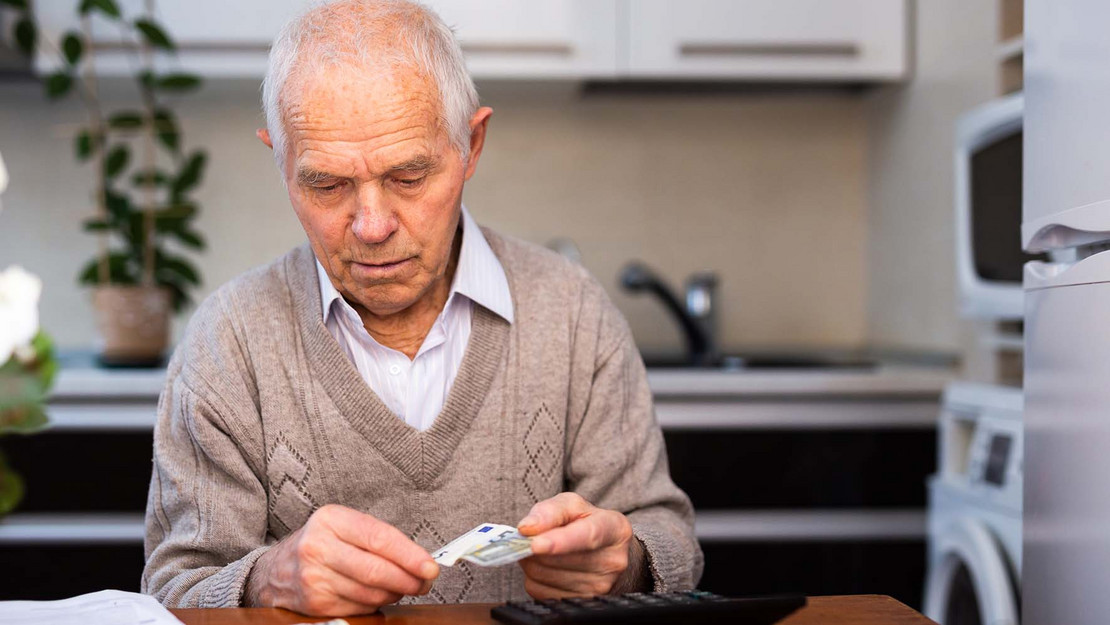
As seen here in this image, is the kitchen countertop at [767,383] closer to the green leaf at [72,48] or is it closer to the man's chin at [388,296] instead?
the green leaf at [72,48]

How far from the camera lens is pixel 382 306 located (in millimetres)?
1115

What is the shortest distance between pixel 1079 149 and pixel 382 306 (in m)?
0.68

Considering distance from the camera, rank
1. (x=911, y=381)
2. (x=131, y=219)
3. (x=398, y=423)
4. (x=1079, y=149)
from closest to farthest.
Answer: (x=1079, y=149), (x=398, y=423), (x=911, y=381), (x=131, y=219)

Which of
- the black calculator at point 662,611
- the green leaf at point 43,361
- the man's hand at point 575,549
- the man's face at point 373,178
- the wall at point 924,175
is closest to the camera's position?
the black calculator at point 662,611

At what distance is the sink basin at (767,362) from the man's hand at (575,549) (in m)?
1.32

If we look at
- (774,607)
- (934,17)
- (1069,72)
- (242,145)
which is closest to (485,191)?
(242,145)

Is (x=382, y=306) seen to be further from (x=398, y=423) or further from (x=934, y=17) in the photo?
(x=934, y=17)

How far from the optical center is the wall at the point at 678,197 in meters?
2.67

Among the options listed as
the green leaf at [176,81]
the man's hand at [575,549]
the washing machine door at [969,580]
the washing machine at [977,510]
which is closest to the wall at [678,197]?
the green leaf at [176,81]

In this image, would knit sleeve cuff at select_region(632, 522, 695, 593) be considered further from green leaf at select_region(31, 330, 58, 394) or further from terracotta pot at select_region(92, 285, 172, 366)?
terracotta pot at select_region(92, 285, 172, 366)

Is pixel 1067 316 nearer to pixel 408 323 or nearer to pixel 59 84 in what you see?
pixel 408 323

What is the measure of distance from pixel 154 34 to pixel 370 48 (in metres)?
1.39

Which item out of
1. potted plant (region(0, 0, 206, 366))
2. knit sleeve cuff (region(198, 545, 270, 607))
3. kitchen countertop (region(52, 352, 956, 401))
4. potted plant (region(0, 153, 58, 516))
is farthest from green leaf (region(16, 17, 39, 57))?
knit sleeve cuff (region(198, 545, 270, 607))

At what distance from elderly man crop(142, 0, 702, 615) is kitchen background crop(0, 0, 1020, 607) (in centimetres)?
95
